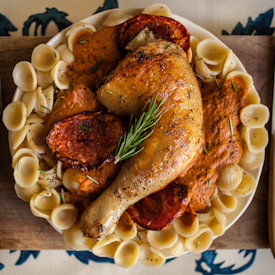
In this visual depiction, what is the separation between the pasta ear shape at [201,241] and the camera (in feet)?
8.32

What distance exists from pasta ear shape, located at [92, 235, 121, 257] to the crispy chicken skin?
20.7 inches

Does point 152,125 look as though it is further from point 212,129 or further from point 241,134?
point 241,134

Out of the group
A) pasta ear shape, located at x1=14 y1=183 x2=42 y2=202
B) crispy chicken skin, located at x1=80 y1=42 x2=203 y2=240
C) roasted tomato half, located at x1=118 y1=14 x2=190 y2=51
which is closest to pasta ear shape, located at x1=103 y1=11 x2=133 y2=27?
roasted tomato half, located at x1=118 y1=14 x2=190 y2=51

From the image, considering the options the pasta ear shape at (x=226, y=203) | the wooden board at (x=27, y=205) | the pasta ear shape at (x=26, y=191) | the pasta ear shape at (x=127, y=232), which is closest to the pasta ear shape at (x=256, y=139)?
the wooden board at (x=27, y=205)

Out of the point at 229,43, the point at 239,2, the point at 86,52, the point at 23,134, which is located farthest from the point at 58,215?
the point at 239,2

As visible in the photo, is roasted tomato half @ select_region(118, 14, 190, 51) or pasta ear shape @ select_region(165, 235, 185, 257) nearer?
roasted tomato half @ select_region(118, 14, 190, 51)

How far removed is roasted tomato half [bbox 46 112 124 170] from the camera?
7.41ft

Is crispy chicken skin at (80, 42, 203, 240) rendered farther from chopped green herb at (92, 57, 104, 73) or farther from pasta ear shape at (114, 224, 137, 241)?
pasta ear shape at (114, 224, 137, 241)

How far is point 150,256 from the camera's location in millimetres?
2604

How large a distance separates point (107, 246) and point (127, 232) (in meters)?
0.28

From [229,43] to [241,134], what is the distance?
93cm

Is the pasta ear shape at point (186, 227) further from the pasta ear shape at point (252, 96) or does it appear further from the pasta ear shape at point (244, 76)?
the pasta ear shape at point (244, 76)

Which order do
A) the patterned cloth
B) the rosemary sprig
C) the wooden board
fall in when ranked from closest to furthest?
the rosemary sprig → the wooden board → the patterned cloth

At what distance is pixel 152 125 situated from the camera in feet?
6.83
